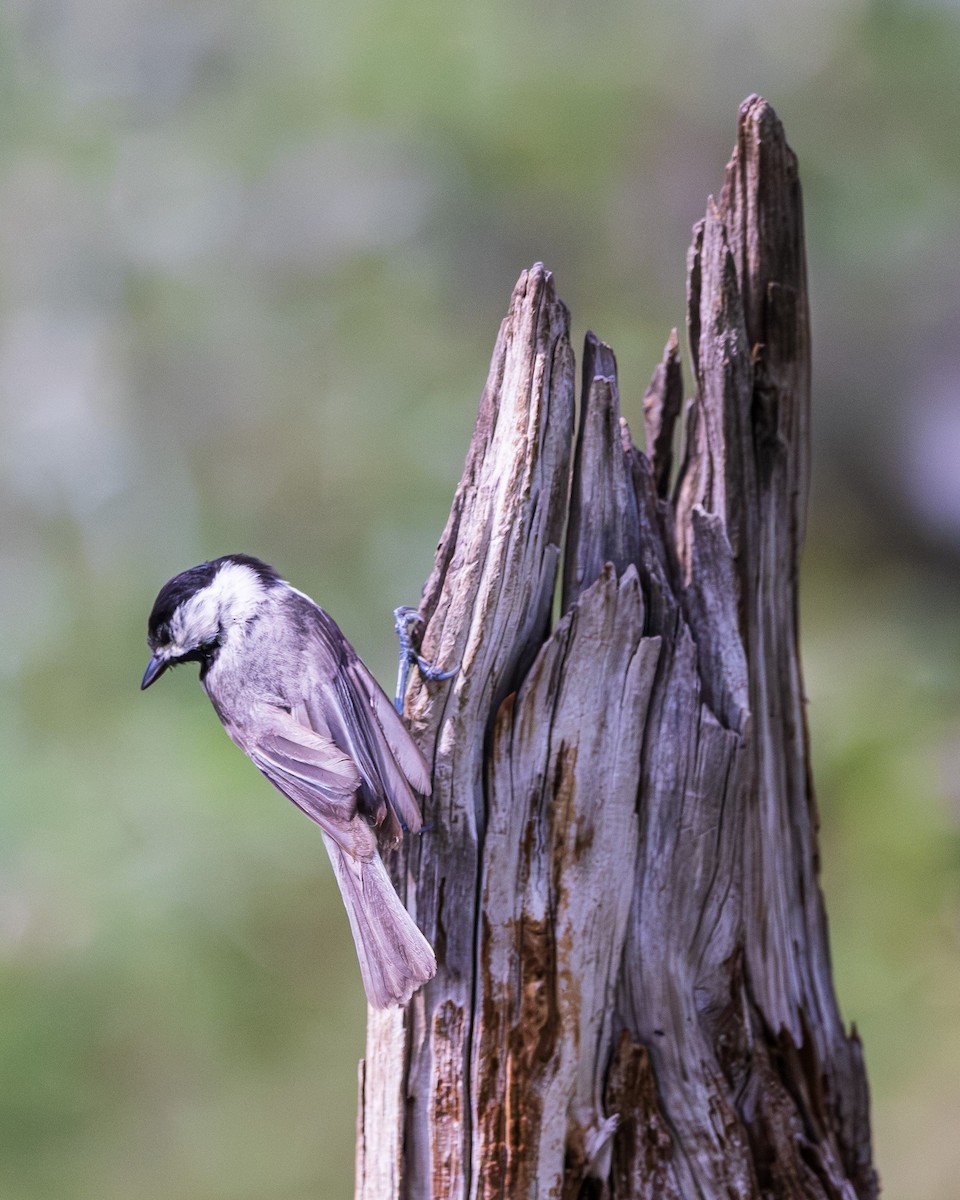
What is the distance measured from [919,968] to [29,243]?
4.53 m

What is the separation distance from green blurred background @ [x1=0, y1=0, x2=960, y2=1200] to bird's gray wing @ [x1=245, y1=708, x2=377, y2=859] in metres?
2.26

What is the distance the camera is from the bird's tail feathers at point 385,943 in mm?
1495

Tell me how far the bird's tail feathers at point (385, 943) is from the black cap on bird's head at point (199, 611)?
0.53m

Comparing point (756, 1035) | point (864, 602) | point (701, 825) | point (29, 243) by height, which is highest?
point (29, 243)

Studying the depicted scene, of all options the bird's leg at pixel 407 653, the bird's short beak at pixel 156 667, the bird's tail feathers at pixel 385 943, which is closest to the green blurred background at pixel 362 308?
the bird's short beak at pixel 156 667

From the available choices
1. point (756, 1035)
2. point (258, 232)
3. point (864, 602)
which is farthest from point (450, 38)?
point (756, 1035)

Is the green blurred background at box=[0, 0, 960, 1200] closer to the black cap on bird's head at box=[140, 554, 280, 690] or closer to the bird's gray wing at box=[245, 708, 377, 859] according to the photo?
the black cap on bird's head at box=[140, 554, 280, 690]

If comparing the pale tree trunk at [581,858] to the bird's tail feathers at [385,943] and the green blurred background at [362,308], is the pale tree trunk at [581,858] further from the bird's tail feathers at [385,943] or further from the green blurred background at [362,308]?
the green blurred background at [362,308]

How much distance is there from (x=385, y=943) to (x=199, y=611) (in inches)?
26.7

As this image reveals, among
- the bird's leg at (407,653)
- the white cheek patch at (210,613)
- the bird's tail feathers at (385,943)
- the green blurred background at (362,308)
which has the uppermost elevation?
the green blurred background at (362,308)

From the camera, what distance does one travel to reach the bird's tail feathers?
1.50 m

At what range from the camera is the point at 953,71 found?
14.0 feet

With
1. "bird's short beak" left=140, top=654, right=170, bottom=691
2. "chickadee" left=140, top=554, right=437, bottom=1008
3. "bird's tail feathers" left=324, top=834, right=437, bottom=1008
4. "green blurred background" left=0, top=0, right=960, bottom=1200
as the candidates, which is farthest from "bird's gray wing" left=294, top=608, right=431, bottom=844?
"green blurred background" left=0, top=0, right=960, bottom=1200

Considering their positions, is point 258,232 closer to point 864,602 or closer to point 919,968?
point 864,602
